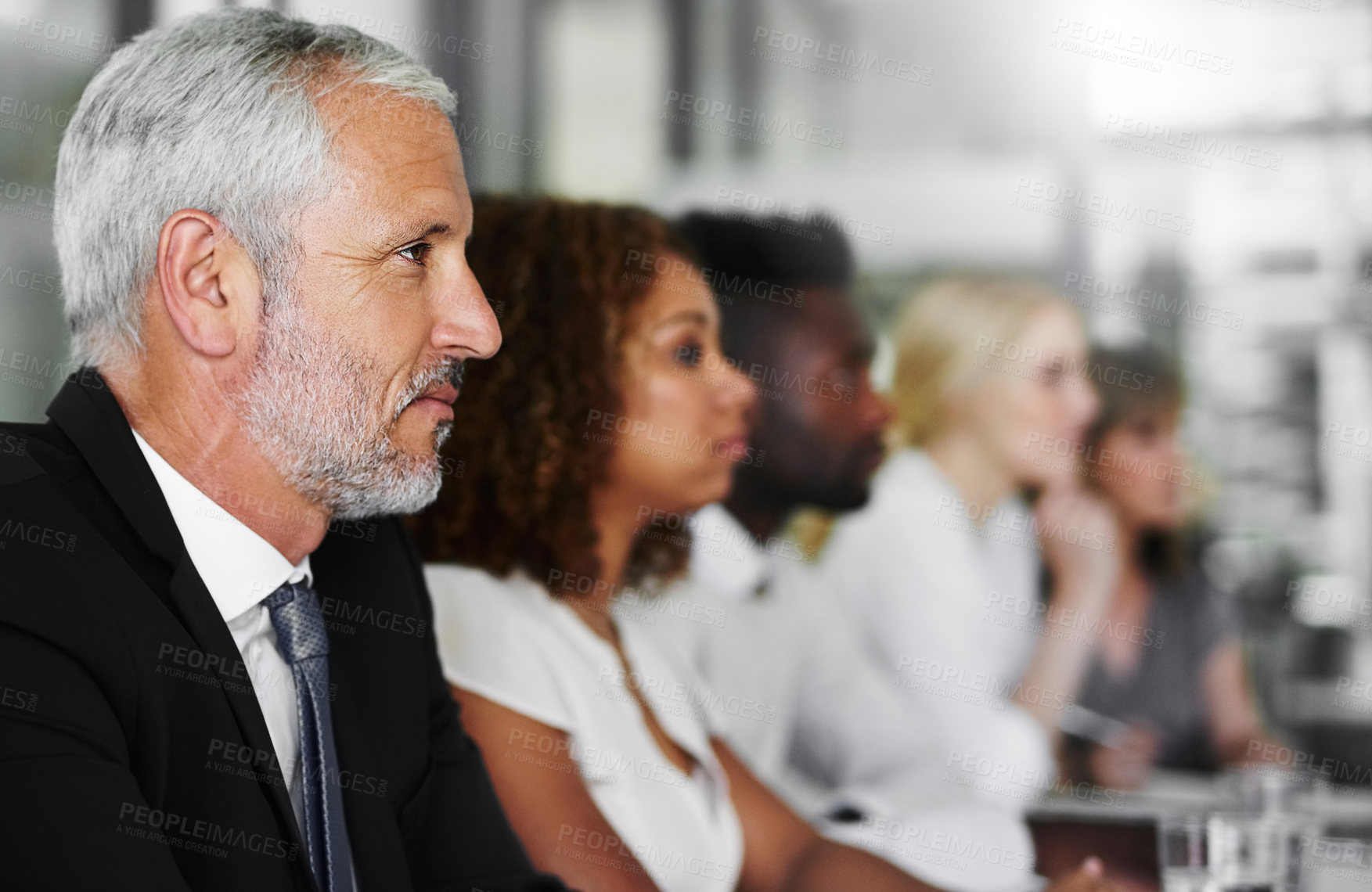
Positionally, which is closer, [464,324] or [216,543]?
[216,543]

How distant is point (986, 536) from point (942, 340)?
0.35 metres

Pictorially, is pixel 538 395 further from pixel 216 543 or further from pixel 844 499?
pixel 216 543

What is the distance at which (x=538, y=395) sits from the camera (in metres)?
1.87

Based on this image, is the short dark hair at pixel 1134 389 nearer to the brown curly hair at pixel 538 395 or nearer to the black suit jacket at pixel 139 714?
the brown curly hair at pixel 538 395

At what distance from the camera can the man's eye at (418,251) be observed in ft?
3.71

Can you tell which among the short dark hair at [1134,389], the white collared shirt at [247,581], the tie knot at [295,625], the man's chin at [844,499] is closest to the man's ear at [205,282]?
the white collared shirt at [247,581]

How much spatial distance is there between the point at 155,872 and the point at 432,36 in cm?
147

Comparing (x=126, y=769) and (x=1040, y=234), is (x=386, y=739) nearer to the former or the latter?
(x=126, y=769)

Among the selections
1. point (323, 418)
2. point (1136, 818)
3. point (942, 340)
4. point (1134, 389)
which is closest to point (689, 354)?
point (942, 340)

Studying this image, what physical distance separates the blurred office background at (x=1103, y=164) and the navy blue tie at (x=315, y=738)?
1021 mm

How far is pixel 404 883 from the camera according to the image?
1.13 m

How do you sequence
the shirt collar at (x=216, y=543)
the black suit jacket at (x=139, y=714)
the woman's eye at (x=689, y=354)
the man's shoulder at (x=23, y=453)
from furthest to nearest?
the woman's eye at (x=689, y=354)
the shirt collar at (x=216, y=543)
the man's shoulder at (x=23, y=453)
the black suit jacket at (x=139, y=714)

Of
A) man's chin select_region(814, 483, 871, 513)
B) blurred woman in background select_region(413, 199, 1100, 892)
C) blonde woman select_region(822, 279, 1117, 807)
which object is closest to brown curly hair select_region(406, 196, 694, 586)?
blurred woman in background select_region(413, 199, 1100, 892)

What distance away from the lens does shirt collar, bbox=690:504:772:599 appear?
1946 mm
